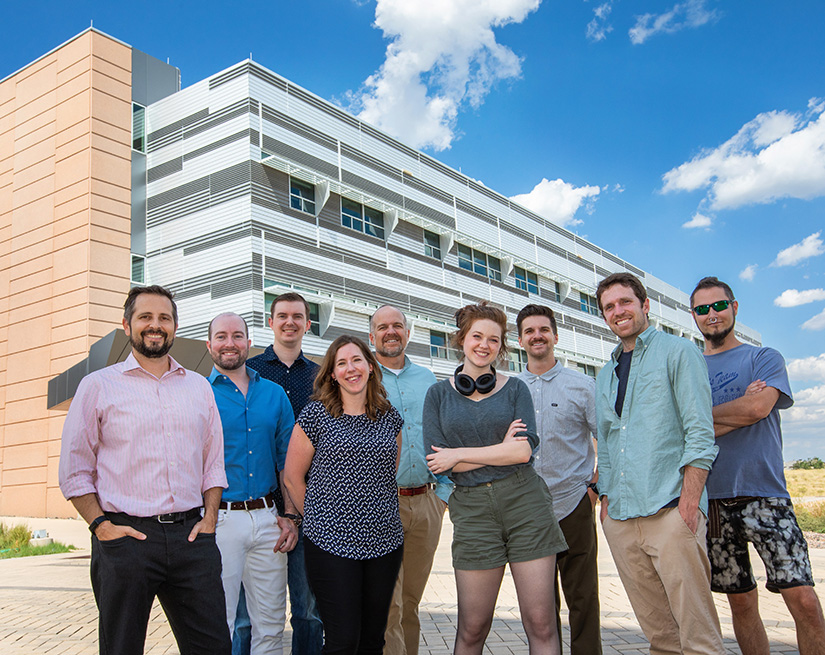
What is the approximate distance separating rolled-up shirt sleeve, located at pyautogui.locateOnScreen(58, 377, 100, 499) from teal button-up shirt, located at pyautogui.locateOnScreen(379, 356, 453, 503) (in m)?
1.97

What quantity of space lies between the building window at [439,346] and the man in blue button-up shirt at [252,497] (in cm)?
2729

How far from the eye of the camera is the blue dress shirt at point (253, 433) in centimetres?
431

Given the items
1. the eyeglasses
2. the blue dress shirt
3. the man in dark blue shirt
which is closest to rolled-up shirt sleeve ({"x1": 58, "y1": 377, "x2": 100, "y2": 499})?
the blue dress shirt

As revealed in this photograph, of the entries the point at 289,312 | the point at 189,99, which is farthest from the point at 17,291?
the point at 289,312

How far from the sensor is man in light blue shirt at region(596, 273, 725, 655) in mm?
3449

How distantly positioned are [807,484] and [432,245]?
2012 cm

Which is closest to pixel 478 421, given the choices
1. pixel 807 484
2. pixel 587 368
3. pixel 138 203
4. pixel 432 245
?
pixel 138 203

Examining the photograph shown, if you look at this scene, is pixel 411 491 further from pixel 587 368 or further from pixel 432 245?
pixel 587 368

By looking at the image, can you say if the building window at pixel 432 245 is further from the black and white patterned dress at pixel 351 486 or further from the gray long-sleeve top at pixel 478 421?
the gray long-sleeve top at pixel 478 421

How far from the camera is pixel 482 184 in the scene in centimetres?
3788

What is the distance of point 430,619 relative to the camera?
22.3ft

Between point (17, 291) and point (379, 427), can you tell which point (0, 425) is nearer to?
point (17, 291)

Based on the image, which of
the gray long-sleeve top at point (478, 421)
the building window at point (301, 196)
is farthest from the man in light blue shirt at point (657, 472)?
the building window at point (301, 196)

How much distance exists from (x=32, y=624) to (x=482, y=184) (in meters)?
33.7
